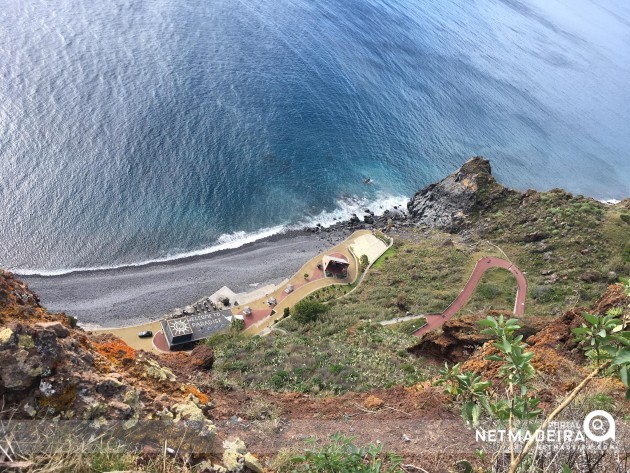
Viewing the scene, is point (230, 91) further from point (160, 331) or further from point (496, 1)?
point (496, 1)

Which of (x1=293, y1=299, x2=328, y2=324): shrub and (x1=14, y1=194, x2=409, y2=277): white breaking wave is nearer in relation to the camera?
(x1=293, y1=299, x2=328, y2=324): shrub

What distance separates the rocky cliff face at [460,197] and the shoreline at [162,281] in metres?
18.0

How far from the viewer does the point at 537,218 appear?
58562mm

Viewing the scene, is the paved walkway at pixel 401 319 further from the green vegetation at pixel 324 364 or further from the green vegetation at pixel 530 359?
the green vegetation at pixel 530 359

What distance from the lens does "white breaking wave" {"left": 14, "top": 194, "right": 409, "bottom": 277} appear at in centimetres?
5369

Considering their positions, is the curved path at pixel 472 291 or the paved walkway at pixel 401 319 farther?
the curved path at pixel 472 291

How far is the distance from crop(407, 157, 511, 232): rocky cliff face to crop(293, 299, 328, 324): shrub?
101ft

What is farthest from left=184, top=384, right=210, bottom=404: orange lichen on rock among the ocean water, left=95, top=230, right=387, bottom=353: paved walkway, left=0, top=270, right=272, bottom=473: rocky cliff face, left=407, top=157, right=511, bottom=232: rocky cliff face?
left=407, top=157, right=511, bottom=232: rocky cliff face

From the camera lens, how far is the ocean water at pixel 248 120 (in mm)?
59538

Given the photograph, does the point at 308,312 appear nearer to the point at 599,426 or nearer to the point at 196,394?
the point at 196,394

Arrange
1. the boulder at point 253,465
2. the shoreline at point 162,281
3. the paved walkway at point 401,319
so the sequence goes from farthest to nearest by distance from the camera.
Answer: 1. the shoreline at point 162,281
2. the paved walkway at point 401,319
3. the boulder at point 253,465

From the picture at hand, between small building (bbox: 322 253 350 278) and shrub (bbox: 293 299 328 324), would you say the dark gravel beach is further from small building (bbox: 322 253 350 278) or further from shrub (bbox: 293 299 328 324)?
shrub (bbox: 293 299 328 324)

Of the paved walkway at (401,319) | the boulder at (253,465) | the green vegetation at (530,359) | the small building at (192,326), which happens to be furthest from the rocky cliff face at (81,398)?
the small building at (192,326)

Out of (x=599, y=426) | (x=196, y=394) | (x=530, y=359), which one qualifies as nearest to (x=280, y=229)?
(x=196, y=394)
